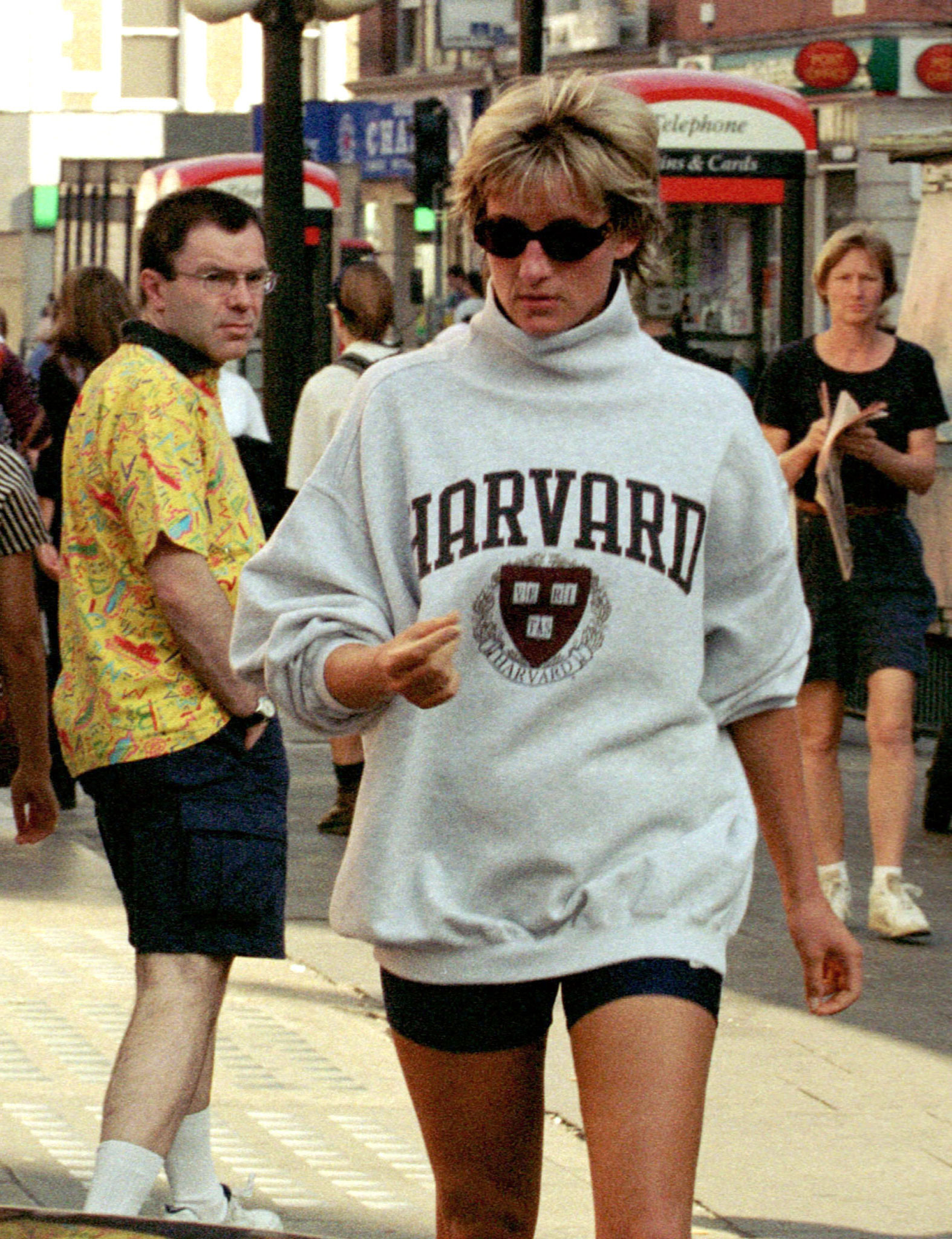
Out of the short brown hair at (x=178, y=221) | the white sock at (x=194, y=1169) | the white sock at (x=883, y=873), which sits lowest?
the white sock at (x=883, y=873)

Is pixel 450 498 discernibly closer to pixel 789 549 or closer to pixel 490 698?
pixel 490 698

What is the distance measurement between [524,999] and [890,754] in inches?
178

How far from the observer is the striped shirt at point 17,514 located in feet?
14.1

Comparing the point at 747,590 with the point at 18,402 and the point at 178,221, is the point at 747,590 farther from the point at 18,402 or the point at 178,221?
the point at 18,402

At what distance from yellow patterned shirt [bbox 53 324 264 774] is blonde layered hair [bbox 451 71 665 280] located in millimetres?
1051

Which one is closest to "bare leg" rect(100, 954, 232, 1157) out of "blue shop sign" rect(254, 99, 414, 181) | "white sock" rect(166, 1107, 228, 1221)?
"white sock" rect(166, 1107, 228, 1221)

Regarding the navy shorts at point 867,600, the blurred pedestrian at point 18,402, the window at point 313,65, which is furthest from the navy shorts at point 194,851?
the window at point 313,65

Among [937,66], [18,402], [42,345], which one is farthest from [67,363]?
[937,66]

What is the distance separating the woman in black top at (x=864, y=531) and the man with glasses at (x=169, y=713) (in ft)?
11.2

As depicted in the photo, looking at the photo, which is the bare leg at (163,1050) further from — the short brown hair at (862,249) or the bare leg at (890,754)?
the short brown hair at (862,249)

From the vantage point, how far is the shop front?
70.3 ft

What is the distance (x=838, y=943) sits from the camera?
333cm

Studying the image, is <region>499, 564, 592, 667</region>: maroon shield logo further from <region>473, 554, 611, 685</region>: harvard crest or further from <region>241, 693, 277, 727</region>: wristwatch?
<region>241, 693, 277, 727</region>: wristwatch

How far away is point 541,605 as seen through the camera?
123 inches
